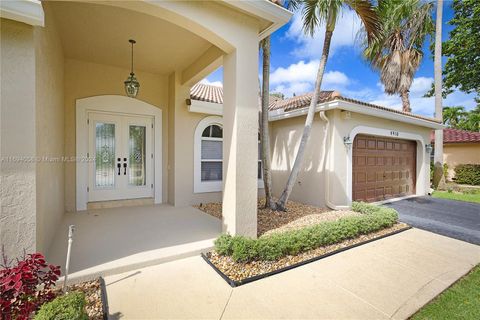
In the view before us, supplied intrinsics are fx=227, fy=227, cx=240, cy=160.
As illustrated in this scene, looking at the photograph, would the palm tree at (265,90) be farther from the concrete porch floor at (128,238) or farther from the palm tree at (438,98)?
the palm tree at (438,98)

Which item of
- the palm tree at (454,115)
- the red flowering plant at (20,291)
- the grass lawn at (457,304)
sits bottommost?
the grass lawn at (457,304)

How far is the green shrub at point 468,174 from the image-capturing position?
1642 cm

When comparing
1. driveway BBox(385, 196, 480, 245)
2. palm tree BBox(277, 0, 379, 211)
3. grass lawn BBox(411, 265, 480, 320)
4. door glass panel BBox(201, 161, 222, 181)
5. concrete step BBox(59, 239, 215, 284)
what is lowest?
grass lawn BBox(411, 265, 480, 320)

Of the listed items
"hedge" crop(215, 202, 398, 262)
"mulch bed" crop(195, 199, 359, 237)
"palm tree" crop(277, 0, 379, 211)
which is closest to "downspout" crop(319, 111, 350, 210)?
"mulch bed" crop(195, 199, 359, 237)

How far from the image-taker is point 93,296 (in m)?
3.04

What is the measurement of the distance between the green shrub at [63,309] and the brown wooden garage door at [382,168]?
8.86m

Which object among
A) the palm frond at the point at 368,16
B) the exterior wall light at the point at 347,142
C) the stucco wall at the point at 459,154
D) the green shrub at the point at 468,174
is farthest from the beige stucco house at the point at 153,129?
the stucco wall at the point at 459,154

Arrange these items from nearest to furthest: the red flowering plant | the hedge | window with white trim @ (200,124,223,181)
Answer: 1. the red flowering plant
2. the hedge
3. window with white trim @ (200,124,223,181)

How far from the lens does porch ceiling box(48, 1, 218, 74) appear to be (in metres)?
4.58

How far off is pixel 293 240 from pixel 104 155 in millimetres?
6299

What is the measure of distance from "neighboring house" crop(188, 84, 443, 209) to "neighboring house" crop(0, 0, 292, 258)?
1.22 meters

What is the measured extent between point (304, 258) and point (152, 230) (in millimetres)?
3371

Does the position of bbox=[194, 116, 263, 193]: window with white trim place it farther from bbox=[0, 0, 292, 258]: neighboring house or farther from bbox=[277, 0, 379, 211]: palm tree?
bbox=[277, 0, 379, 211]: palm tree

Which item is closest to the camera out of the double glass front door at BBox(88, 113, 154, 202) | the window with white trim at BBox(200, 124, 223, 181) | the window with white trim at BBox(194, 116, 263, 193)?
the double glass front door at BBox(88, 113, 154, 202)
